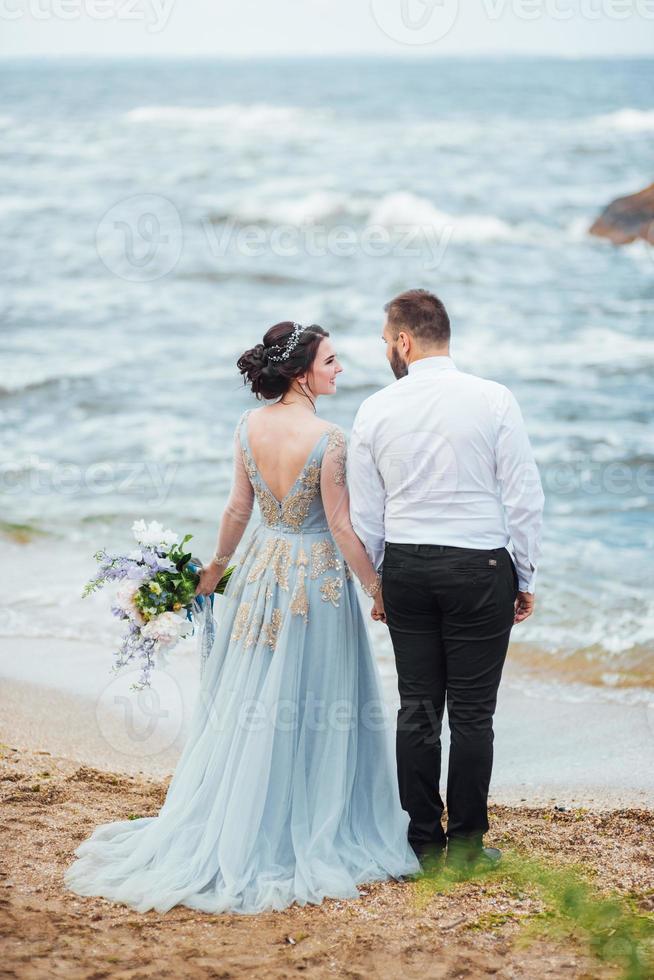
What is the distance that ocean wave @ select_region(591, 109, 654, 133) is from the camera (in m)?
30.0

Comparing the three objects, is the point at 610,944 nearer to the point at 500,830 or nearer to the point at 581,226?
the point at 500,830

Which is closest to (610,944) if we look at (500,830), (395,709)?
(500,830)

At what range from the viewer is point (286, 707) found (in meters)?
3.38

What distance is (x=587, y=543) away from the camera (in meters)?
7.87

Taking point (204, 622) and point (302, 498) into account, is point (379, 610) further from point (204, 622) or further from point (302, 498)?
point (204, 622)

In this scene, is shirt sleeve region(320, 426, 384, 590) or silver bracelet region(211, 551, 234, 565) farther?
silver bracelet region(211, 551, 234, 565)

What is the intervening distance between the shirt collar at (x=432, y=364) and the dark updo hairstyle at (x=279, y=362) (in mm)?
346

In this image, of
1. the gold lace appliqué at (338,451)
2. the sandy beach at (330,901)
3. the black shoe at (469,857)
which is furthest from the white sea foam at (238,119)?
the black shoe at (469,857)

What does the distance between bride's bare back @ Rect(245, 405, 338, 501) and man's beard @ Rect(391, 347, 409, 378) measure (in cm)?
28

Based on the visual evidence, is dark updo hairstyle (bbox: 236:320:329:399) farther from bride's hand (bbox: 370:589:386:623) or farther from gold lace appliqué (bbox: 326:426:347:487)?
bride's hand (bbox: 370:589:386:623)

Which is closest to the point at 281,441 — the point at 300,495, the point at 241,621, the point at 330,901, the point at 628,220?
the point at 300,495

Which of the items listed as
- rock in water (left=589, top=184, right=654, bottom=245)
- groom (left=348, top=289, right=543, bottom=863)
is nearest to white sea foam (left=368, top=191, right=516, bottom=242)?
rock in water (left=589, top=184, right=654, bottom=245)

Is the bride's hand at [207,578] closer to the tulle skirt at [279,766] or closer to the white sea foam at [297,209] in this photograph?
the tulle skirt at [279,766]

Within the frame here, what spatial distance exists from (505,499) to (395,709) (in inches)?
91.9
